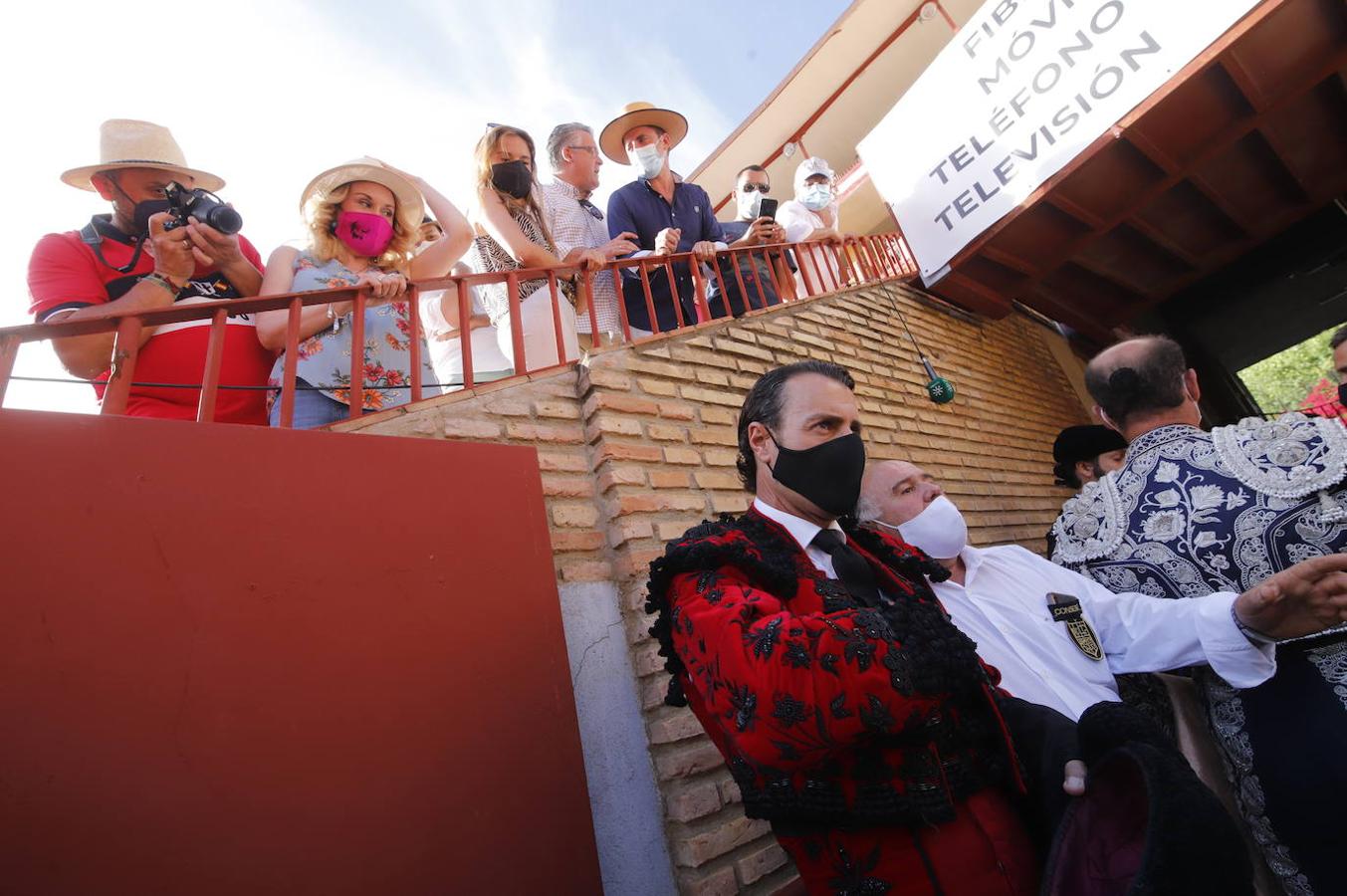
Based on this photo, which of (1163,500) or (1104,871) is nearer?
(1104,871)

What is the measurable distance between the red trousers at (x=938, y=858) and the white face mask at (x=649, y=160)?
3.97 metres

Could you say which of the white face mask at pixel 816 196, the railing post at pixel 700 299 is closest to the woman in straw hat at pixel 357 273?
the railing post at pixel 700 299

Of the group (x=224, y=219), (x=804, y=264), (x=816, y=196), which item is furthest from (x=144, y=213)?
(x=816, y=196)

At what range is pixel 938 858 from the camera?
42.1 inches

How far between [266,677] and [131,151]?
6.99 ft

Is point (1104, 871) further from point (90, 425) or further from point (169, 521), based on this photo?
point (90, 425)

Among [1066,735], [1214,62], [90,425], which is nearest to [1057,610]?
[1066,735]

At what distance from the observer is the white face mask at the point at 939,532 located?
81.0 inches

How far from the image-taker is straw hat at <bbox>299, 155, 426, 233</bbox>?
2605mm

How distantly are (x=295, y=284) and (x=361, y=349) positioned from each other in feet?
2.05

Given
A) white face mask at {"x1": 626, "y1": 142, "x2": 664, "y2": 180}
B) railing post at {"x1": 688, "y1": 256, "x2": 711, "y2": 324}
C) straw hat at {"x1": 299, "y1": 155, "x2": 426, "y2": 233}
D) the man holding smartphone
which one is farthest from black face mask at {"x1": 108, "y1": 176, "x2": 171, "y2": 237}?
white face mask at {"x1": 626, "y1": 142, "x2": 664, "y2": 180}

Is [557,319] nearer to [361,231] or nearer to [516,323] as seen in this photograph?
[516,323]

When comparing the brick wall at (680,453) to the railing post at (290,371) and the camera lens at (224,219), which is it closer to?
the railing post at (290,371)

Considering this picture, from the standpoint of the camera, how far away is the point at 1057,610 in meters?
1.83
